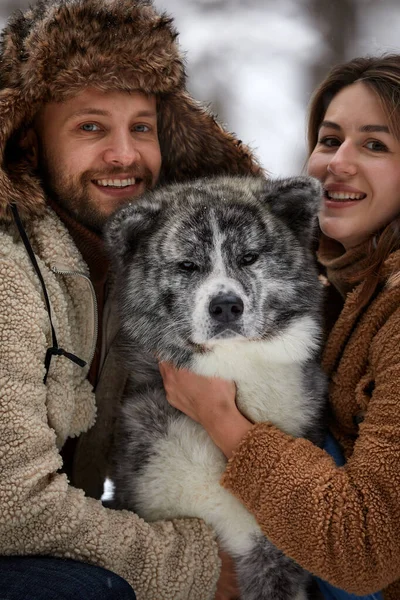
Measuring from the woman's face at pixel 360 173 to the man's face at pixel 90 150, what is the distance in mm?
830

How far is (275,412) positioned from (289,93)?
5.89 meters

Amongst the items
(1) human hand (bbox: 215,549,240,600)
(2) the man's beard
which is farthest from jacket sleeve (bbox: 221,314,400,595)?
(2) the man's beard

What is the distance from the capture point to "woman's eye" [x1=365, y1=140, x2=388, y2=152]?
279 centimetres

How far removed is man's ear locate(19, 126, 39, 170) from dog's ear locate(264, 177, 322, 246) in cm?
95

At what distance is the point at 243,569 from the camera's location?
2.42 metres

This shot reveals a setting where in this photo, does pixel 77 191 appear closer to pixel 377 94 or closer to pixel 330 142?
pixel 330 142

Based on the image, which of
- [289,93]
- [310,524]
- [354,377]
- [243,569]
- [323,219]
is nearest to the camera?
[310,524]

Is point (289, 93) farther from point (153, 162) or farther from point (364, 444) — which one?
point (364, 444)

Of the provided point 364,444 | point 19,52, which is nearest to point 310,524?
point 364,444

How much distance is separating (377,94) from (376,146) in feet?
0.68

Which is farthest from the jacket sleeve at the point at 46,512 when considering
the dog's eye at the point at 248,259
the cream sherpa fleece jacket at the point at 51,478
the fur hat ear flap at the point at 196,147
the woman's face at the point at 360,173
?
the woman's face at the point at 360,173

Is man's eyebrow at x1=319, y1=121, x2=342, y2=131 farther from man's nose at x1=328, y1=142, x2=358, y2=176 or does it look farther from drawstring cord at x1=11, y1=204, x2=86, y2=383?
drawstring cord at x1=11, y1=204, x2=86, y2=383

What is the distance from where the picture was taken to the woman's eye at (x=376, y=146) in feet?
9.16

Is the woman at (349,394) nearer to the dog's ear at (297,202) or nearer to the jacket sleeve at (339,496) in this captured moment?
the jacket sleeve at (339,496)
